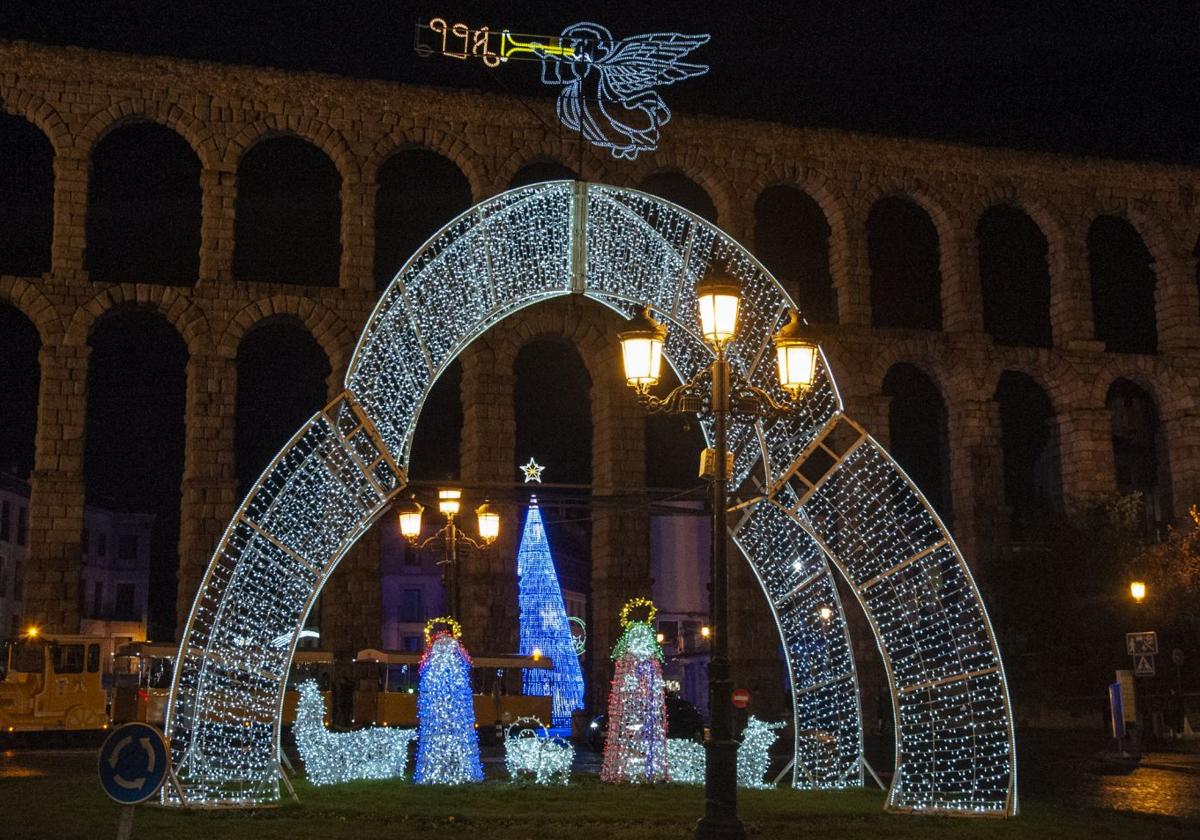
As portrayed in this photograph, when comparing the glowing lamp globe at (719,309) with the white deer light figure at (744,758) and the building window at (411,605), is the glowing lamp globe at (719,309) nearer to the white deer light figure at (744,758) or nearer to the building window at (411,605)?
the white deer light figure at (744,758)

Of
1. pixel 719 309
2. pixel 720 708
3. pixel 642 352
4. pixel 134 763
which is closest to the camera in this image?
pixel 134 763

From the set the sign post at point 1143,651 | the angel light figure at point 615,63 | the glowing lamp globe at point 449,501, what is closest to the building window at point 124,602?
the angel light figure at point 615,63

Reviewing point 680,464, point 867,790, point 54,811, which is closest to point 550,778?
point 867,790

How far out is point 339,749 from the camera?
16297 millimetres

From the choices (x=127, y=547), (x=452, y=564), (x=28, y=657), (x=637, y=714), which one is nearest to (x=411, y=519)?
(x=452, y=564)

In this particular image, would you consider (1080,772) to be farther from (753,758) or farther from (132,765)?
(132,765)

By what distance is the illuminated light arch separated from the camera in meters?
12.8

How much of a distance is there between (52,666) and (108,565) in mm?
33475

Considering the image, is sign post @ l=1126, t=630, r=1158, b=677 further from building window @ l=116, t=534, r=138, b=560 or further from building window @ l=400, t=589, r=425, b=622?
building window @ l=116, t=534, r=138, b=560

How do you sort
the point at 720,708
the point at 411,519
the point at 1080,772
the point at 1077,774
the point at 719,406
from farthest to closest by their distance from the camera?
the point at 1080,772
the point at 1077,774
the point at 411,519
the point at 719,406
the point at 720,708

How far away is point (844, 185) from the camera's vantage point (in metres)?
32.9

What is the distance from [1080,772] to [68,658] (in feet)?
59.9

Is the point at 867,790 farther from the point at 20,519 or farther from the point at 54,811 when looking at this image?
the point at 20,519

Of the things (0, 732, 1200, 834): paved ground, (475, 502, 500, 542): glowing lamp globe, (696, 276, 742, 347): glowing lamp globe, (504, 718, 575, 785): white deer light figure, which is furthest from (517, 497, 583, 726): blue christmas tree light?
(696, 276, 742, 347): glowing lamp globe
